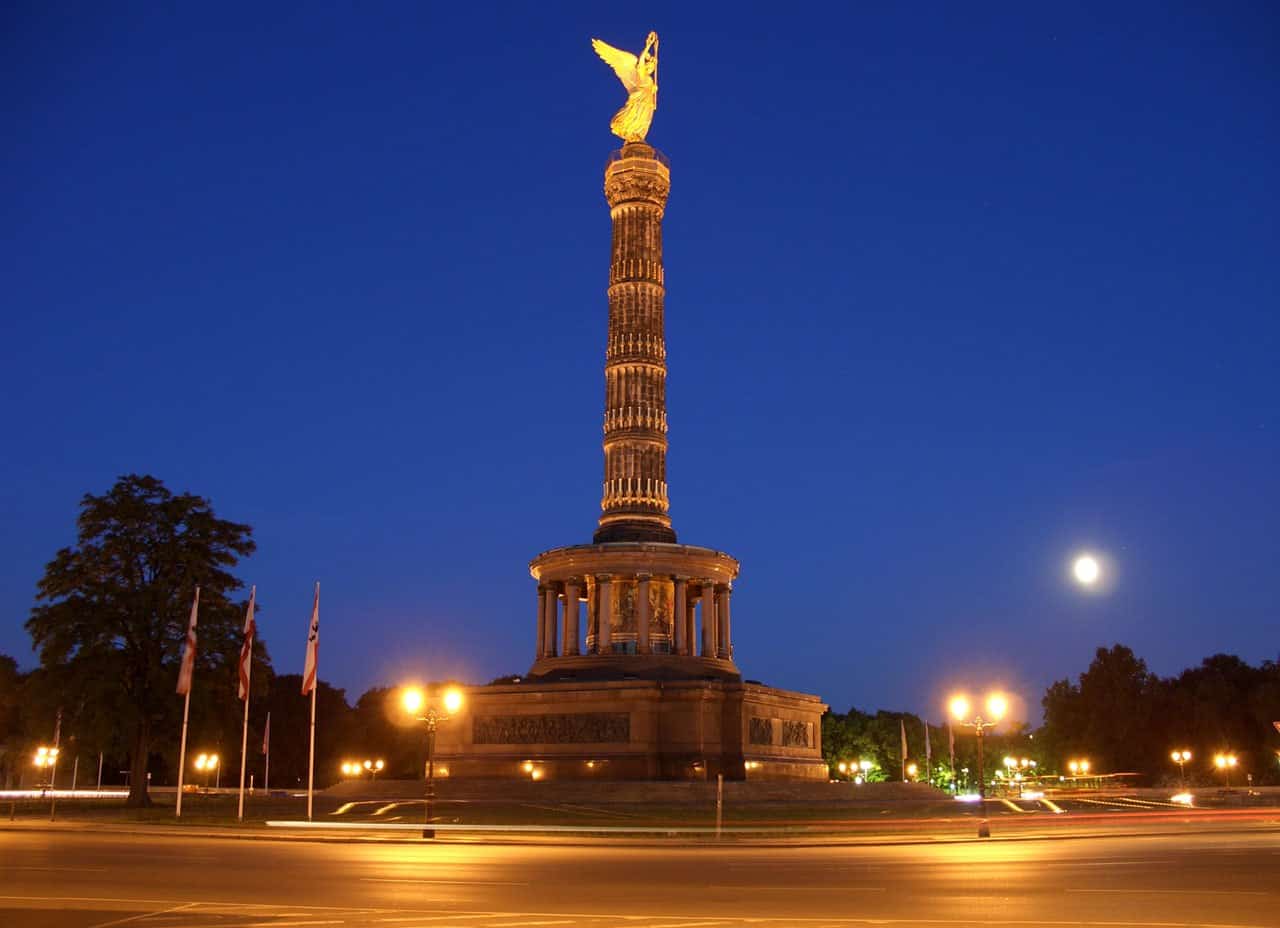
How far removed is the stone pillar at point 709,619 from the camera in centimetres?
5441

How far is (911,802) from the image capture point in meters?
42.8

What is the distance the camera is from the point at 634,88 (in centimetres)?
6188

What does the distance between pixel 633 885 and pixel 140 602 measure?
3390cm

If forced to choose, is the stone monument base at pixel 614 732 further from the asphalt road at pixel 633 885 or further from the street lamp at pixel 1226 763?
the street lamp at pixel 1226 763

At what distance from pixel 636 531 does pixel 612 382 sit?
7.25 metres

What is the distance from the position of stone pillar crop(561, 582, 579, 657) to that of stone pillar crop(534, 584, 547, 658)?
36.2 inches

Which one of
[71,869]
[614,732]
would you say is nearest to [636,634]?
[614,732]

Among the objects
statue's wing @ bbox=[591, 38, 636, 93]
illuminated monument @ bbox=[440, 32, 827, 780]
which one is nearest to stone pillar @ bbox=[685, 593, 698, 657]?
illuminated monument @ bbox=[440, 32, 827, 780]

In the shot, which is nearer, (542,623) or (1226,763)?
(542,623)

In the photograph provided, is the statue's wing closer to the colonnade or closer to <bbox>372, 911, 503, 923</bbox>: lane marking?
the colonnade

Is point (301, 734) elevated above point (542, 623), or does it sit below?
below

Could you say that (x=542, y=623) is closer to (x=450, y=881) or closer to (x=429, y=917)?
(x=450, y=881)

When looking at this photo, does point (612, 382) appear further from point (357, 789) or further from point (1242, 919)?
point (1242, 919)

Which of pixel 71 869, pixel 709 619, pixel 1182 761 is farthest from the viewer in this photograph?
pixel 1182 761
